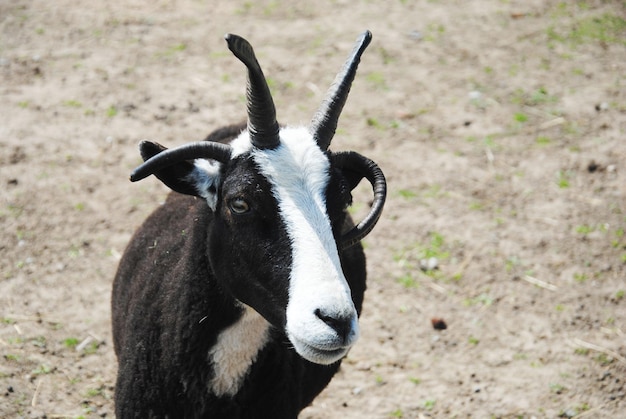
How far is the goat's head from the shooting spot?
375 cm

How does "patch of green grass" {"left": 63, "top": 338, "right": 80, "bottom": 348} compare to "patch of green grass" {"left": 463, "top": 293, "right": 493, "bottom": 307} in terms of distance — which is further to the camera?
"patch of green grass" {"left": 463, "top": 293, "right": 493, "bottom": 307}

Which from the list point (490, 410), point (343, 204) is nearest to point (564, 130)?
point (490, 410)

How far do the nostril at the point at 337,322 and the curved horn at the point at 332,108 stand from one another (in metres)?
1.21

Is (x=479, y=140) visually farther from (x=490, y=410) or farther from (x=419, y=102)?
(x=490, y=410)

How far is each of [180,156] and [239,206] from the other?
45cm

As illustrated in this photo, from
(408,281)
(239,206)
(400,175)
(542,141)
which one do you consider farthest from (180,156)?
(542,141)

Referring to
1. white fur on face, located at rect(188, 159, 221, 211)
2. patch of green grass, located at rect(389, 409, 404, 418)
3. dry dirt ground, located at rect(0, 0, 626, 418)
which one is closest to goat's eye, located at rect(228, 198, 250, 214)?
white fur on face, located at rect(188, 159, 221, 211)

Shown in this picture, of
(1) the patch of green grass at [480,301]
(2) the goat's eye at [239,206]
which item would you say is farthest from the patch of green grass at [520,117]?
(2) the goat's eye at [239,206]

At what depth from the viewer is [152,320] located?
472cm

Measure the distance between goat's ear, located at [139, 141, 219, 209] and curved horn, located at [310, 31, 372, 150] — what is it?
68 cm

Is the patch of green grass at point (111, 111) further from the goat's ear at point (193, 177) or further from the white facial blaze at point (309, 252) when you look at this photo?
the white facial blaze at point (309, 252)

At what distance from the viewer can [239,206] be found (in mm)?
4082

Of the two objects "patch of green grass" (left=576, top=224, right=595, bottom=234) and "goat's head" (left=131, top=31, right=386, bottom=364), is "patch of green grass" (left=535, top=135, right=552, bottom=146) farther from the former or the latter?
"goat's head" (left=131, top=31, right=386, bottom=364)

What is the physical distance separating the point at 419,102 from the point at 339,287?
702cm
